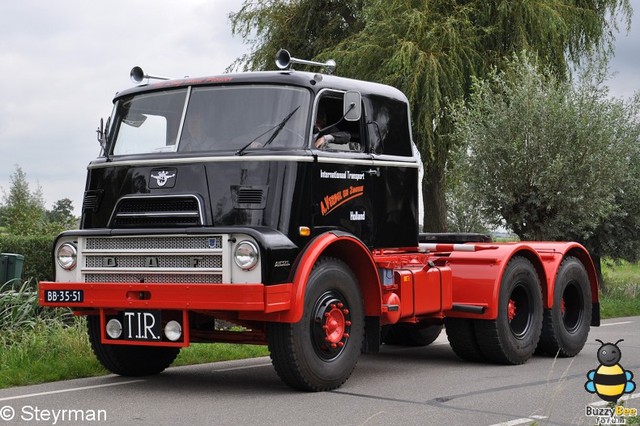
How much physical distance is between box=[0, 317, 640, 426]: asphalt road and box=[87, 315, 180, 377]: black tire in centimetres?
12

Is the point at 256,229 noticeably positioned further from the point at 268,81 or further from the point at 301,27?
the point at 301,27

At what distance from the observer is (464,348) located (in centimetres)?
1105

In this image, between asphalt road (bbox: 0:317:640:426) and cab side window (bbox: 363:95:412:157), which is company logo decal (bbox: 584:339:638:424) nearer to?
asphalt road (bbox: 0:317:640:426)

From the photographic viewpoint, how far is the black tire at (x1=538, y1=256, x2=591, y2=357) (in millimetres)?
11680

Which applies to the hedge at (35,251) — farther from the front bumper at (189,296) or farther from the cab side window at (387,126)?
the cab side window at (387,126)

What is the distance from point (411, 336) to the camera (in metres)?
12.7

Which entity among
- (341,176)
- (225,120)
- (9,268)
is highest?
(225,120)

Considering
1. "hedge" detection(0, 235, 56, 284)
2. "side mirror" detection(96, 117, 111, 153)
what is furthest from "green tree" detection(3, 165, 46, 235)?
"side mirror" detection(96, 117, 111, 153)

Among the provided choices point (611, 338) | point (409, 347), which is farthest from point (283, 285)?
point (611, 338)

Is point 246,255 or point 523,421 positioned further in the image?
point 246,255

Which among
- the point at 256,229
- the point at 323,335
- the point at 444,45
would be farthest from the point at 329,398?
the point at 444,45

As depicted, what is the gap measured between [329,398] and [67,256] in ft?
8.87

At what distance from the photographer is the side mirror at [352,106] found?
30.1 ft

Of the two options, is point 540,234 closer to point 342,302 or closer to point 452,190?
point 452,190
